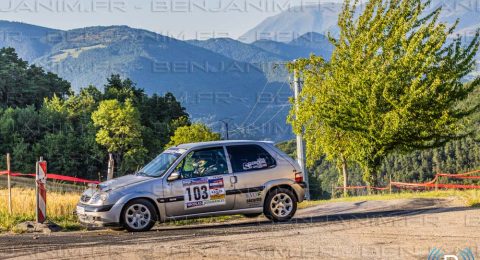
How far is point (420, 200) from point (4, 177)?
111 ft

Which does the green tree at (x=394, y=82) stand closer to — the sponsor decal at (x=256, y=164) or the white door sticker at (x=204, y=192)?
the sponsor decal at (x=256, y=164)

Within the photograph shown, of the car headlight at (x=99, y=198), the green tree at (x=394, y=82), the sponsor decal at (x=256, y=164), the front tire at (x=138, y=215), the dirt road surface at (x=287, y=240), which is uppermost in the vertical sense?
the green tree at (x=394, y=82)

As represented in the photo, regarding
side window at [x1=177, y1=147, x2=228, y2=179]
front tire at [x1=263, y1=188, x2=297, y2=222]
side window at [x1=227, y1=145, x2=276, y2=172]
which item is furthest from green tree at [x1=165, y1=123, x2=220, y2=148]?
side window at [x1=177, y1=147, x2=228, y2=179]

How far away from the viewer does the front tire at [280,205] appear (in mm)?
13258

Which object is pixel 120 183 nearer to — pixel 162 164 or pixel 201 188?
pixel 162 164

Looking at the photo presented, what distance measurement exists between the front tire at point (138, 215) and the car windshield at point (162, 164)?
0.73 meters

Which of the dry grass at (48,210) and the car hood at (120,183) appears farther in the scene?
the dry grass at (48,210)

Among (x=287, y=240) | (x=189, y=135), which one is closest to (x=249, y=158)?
(x=287, y=240)

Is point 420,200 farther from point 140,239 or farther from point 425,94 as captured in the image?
point 425,94

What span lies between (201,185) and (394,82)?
63.3 ft

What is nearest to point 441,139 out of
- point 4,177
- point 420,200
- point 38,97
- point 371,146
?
point 371,146

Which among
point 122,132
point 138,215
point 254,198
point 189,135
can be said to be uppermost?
point 122,132

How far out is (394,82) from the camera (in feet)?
98.0

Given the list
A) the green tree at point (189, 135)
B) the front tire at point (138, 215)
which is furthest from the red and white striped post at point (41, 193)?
the green tree at point (189, 135)
